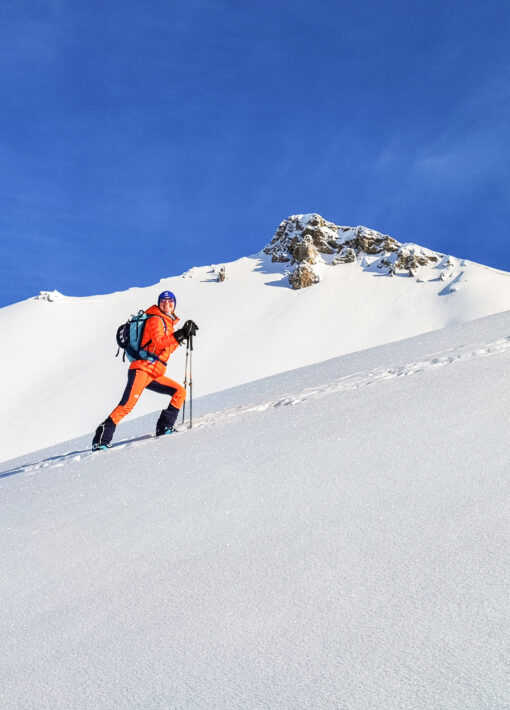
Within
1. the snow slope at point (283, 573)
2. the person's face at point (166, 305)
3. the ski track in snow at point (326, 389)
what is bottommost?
the snow slope at point (283, 573)

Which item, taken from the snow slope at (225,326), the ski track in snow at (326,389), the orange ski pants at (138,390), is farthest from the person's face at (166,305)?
the snow slope at (225,326)

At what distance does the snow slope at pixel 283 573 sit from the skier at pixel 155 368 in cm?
150

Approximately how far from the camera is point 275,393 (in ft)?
23.0

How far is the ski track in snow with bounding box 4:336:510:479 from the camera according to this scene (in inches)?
229

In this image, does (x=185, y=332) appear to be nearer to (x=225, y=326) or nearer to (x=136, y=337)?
(x=136, y=337)

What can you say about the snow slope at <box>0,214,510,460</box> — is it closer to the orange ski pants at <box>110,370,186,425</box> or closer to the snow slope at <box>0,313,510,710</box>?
the orange ski pants at <box>110,370,186,425</box>

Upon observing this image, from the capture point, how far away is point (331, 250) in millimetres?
46000

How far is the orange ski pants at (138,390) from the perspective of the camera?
611 centimetres

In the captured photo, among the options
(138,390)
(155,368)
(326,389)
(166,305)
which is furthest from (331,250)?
(138,390)

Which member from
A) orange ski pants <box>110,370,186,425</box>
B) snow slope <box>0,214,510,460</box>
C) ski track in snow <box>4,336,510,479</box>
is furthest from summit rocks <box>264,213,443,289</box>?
orange ski pants <box>110,370,186,425</box>

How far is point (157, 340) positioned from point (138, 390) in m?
0.61

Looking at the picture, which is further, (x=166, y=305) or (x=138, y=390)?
(x=166, y=305)

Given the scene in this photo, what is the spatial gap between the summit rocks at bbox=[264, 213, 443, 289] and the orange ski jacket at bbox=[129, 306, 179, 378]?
34.3 meters

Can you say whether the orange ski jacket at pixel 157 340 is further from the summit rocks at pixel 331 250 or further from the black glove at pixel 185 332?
the summit rocks at pixel 331 250
